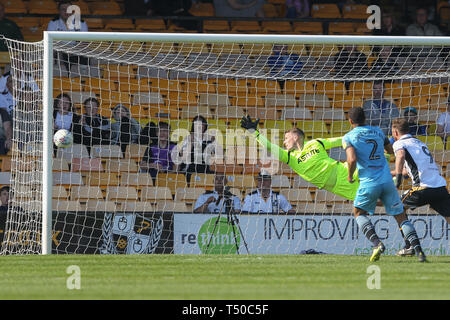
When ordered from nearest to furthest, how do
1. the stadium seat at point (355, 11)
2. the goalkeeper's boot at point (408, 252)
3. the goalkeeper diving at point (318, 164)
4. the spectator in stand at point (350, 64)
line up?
the goalkeeper's boot at point (408, 252) → the goalkeeper diving at point (318, 164) → the spectator in stand at point (350, 64) → the stadium seat at point (355, 11)

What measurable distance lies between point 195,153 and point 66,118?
233 centimetres

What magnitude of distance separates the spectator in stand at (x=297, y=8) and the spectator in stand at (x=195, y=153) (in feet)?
17.1

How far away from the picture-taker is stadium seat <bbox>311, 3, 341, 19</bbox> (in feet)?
66.0

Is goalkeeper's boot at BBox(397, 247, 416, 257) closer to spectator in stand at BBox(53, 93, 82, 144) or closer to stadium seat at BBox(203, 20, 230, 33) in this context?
spectator in stand at BBox(53, 93, 82, 144)

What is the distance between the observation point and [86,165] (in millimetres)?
15242

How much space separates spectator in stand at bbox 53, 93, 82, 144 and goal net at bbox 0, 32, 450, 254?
0.02 metres

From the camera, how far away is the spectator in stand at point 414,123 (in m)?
16.2

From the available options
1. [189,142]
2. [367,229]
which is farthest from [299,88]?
[367,229]

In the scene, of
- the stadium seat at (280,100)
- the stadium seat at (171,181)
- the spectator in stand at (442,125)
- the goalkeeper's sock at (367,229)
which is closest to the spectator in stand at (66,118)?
the stadium seat at (171,181)

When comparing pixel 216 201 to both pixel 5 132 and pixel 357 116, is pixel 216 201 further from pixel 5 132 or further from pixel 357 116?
pixel 357 116

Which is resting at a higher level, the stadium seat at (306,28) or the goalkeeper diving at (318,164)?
the stadium seat at (306,28)

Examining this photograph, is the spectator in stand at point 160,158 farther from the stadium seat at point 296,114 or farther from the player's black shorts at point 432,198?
the player's black shorts at point 432,198

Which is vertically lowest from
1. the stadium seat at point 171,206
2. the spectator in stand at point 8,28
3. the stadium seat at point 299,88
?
the stadium seat at point 171,206
